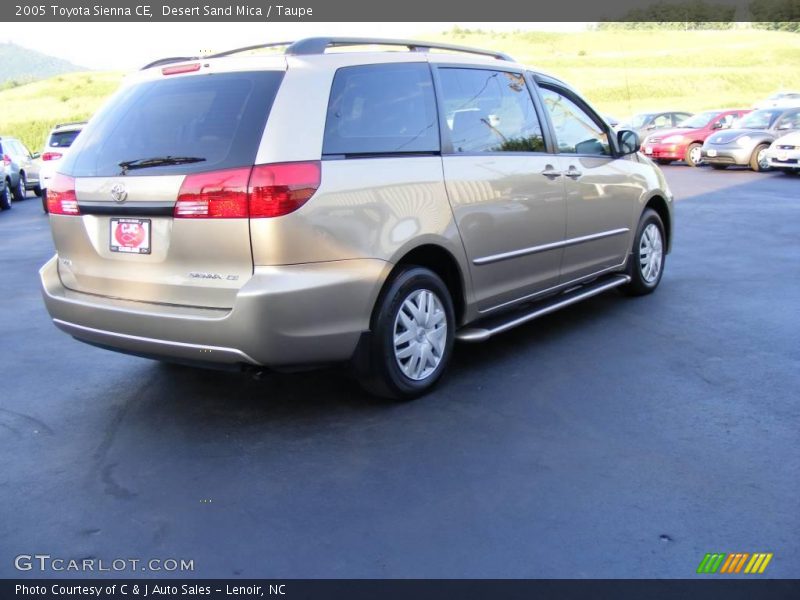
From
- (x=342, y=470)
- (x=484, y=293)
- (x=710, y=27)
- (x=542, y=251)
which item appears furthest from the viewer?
(x=710, y=27)

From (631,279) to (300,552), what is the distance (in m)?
4.53

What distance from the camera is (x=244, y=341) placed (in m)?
3.79

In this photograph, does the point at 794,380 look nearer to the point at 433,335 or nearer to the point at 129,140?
the point at 433,335

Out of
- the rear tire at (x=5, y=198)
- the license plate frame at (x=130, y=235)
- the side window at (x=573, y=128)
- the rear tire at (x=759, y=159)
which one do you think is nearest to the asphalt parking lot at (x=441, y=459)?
the license plate frame at (x=130, y=235)

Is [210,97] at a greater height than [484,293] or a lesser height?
greater

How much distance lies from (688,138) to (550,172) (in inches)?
761

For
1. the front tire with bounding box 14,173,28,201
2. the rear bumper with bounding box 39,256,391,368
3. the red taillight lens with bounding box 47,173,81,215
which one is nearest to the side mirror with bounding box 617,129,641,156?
the rear bumper with bounding box 39,256,391,368

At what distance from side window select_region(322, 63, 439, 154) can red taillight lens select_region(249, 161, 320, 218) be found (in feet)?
0.88

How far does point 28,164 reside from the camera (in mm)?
22234

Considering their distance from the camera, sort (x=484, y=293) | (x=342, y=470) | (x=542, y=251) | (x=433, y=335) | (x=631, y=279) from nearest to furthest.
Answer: (x=342, y=470)
(x=433, y=335)
(x=484, y=293)
(x=542, y=251)
(x=631, y=279)

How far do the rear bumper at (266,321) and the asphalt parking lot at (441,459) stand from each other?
453 mm

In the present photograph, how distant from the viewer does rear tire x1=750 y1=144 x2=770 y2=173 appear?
19266mm

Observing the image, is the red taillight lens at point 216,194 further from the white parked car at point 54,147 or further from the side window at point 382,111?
the white parked car at point 54,147

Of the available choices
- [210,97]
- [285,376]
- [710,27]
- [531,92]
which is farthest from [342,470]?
[710,27]
